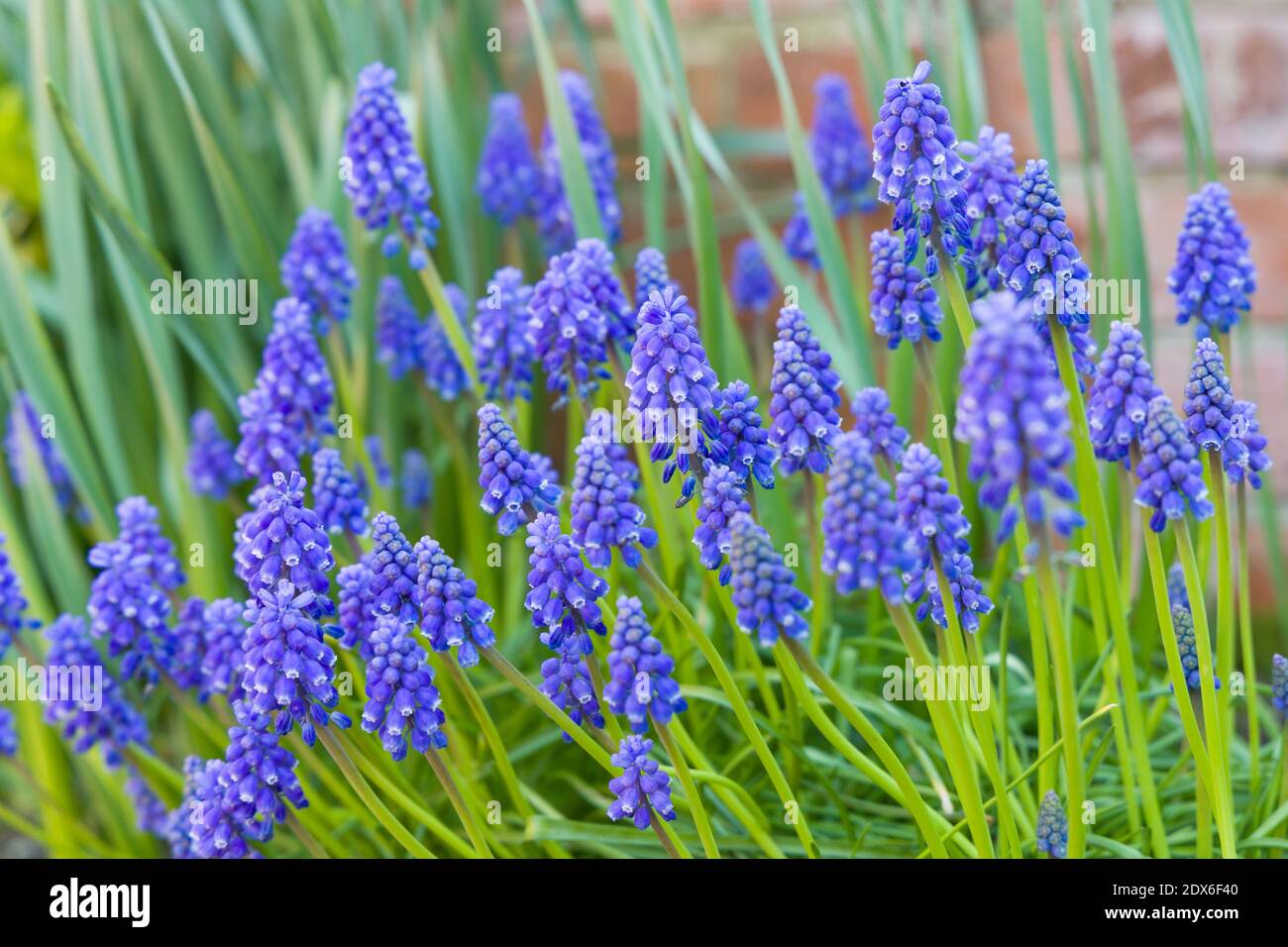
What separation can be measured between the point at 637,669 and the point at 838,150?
1.06 m

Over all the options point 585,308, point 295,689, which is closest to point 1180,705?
point 585,308

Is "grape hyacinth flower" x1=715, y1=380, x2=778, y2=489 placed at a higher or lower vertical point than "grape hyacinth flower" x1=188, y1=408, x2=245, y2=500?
lower

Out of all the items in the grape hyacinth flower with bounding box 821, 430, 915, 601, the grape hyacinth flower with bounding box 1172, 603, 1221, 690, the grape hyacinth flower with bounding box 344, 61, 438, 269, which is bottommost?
the grape hyacinth flower with bounding box 1172, 603, 1221, 690

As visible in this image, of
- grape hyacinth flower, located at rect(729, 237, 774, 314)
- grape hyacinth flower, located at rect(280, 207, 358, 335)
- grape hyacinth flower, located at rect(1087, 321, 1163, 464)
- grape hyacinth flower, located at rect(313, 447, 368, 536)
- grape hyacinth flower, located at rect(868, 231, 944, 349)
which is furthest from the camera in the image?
grape hyacinth flower, located at rect(729, 237, 774, 314)

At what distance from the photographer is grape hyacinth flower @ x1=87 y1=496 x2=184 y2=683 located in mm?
1391

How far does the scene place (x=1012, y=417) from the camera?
85 cm

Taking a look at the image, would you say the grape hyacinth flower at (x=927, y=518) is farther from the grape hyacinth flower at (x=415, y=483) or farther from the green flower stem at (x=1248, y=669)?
the grape hyacinth flower at (x=415, y=483)

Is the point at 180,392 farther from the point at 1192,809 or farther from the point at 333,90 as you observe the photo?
the point at 1192,809

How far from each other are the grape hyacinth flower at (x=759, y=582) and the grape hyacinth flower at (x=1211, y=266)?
595 millimetres

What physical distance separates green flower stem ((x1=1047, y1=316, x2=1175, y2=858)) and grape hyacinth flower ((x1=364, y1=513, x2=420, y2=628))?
591mm

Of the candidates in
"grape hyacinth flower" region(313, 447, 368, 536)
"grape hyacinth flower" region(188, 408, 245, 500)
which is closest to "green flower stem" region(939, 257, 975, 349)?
"grape hyacinth flower" region(313, 447, 368, 536)

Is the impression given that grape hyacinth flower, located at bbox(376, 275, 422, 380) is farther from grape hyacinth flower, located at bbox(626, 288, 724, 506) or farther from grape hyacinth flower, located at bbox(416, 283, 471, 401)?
grape hyacinth flower, located at bbox(626, 288, 724, 506)

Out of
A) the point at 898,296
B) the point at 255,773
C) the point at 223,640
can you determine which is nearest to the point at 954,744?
the point at 898,296

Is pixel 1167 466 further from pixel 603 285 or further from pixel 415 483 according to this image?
pixel 415 483
